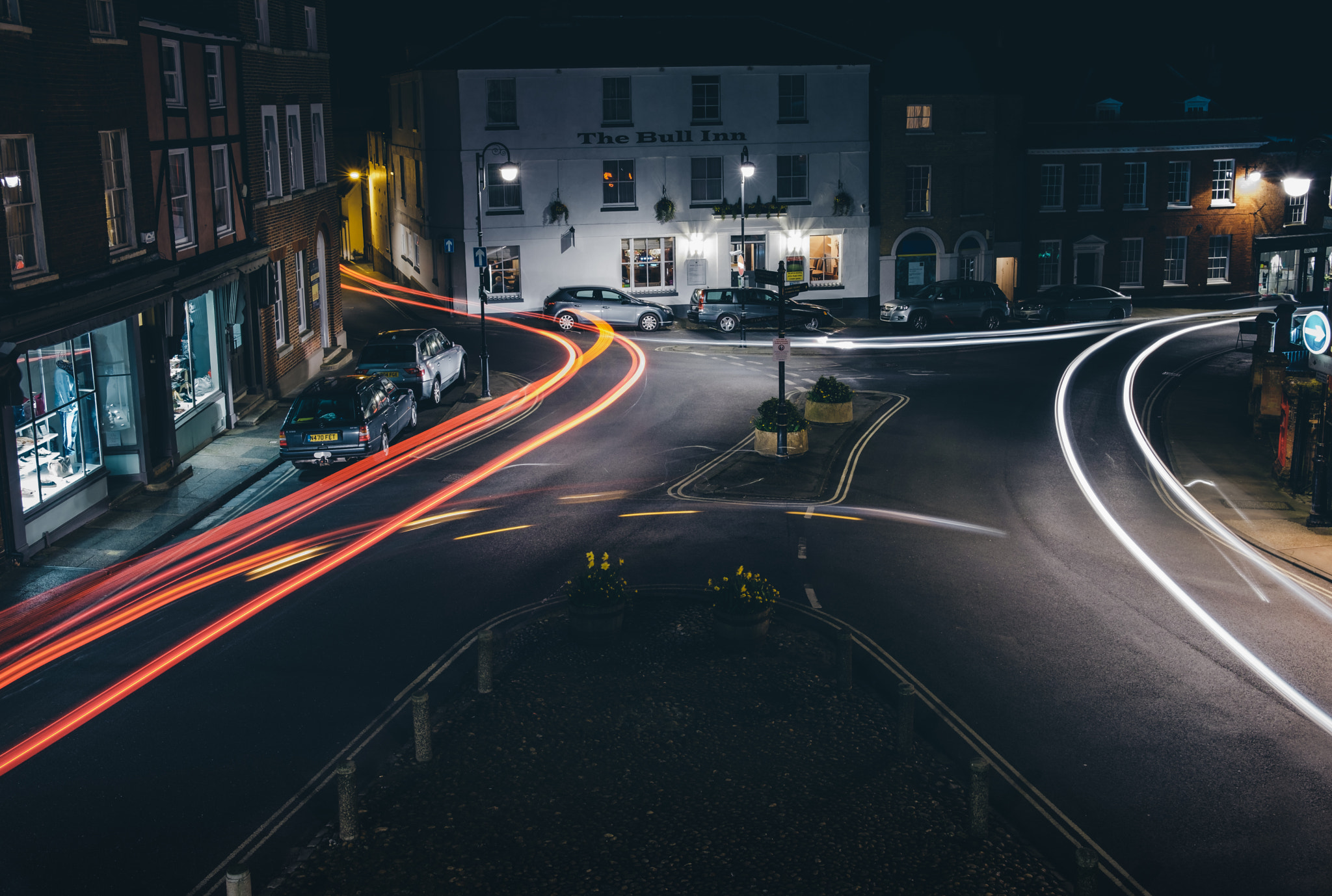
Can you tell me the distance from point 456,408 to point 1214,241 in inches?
1513

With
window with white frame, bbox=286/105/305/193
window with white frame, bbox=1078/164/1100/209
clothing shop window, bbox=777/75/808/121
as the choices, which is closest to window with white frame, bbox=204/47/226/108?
window with white frame, bbox=286/105/305/193

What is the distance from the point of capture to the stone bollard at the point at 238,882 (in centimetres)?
872

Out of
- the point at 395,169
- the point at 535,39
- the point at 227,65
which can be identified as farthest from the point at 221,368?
the point at 395,169

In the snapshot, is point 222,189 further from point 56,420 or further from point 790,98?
point 790,98

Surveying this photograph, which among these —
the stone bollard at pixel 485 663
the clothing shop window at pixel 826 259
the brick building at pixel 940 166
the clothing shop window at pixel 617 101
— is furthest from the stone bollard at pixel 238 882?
the brick building at pixel 940 166

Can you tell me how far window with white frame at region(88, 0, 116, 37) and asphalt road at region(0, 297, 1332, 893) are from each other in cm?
868

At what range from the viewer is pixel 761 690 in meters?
13.2

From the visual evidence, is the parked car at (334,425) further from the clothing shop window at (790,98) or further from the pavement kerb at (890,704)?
the clothing shop window at (790,98)

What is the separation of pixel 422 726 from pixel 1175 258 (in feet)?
163

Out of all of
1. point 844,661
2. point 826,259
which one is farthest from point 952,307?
point 844,661

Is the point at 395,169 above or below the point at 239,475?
above

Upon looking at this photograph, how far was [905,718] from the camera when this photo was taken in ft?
38.7

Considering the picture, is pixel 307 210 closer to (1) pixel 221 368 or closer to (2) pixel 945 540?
(1) pixel 221 368

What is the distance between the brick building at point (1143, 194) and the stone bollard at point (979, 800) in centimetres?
4442
